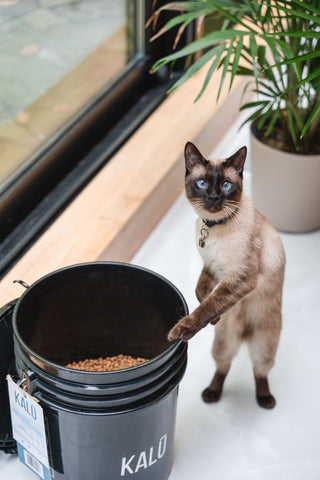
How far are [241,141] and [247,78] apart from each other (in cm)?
34

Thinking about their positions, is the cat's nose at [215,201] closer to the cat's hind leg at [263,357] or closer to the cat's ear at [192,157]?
the cat's ear at [192,157]

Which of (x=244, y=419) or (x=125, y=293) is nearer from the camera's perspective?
(x=125, y=293)

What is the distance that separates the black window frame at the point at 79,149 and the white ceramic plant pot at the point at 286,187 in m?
0.56

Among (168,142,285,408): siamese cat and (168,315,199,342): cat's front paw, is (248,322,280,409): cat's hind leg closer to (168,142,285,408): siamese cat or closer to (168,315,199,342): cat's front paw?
(168,142,285,408): siamese cat

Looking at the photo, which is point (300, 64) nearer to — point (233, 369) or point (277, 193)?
point (277, 193)

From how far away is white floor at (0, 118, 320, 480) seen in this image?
1398 mm

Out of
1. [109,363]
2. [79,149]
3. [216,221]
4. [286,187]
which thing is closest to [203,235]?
[216,221]

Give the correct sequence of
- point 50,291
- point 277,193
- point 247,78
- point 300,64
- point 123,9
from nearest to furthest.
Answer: point 50,291
point 300,64
point 277,193
point 123,9
point 247,78

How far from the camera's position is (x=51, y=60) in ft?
7.01

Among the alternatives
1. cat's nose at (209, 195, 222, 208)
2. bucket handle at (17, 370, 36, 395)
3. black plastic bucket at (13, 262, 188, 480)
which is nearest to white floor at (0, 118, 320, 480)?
black plastic bucket at (13, 262, 188, 480)

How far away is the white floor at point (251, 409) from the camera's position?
4.59 feet

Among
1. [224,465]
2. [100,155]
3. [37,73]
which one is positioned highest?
[37,73]

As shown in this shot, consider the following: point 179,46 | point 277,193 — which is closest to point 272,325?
point 277,193

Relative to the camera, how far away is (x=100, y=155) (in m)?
2.23
